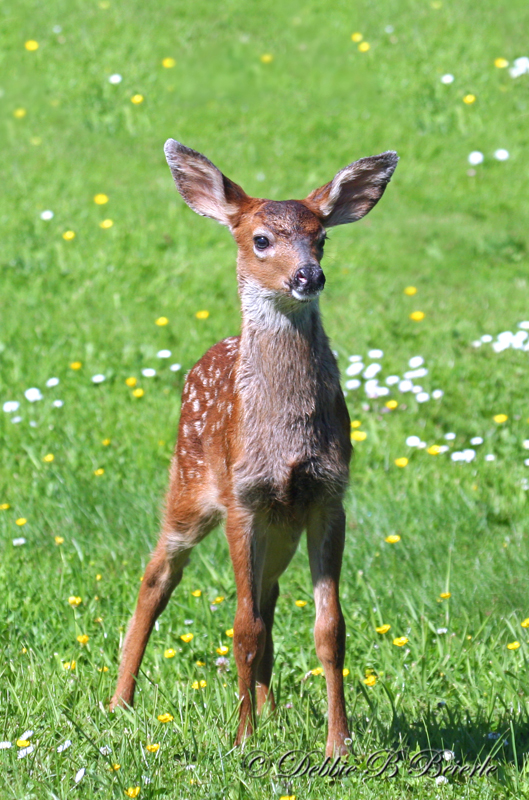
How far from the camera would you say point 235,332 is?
26.3 feet

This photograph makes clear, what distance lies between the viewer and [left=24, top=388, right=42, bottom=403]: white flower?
7211mm

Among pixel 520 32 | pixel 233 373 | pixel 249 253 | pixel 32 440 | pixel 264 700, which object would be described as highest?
pixel 520 32

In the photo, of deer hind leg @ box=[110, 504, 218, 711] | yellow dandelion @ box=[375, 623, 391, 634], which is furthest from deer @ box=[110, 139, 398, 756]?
yellow dandelion @ box=[375, 623, 391, 634]

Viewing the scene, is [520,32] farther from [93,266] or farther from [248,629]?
Answer: [248,629]

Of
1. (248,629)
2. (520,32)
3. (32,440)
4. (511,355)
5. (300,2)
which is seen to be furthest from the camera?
(300,2)

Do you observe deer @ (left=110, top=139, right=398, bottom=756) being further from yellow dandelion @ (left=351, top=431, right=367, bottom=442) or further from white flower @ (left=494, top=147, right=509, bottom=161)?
white flower @ (left=494, top=147, right=509, bottom=161)

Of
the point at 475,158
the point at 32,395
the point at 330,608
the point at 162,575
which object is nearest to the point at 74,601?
the point at 162,575

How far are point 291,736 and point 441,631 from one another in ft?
3.28

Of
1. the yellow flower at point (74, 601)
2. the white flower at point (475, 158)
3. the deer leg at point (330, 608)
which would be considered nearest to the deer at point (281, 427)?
the deer leg at point (330, 608)

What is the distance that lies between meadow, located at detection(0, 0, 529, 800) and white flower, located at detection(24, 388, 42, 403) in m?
0.08

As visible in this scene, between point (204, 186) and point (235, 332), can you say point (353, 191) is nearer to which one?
point (204, 186)

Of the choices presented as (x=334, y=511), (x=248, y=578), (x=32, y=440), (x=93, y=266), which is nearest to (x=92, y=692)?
(x=248, y=578)

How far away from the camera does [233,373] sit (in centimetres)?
418

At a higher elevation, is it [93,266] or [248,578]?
[93,266]
